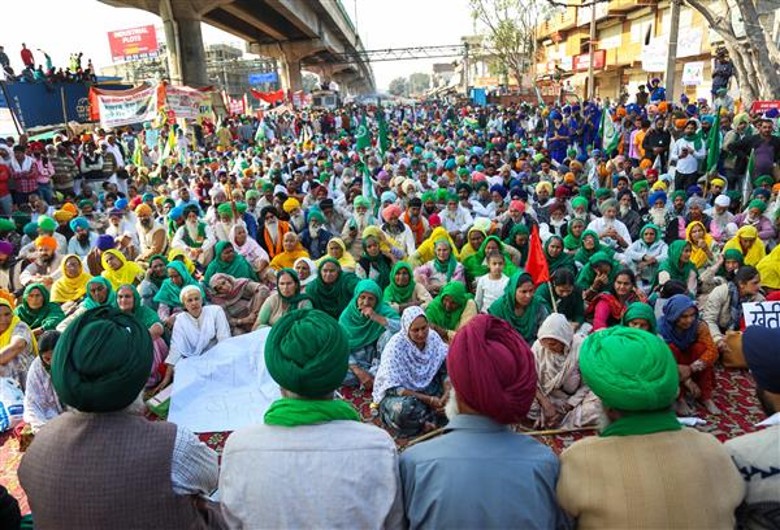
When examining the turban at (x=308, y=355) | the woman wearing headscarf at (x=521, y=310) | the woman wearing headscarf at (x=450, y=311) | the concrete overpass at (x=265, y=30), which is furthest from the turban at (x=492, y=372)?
the concrete overpass at (x=265, y=30)

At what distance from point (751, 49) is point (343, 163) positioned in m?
7.39

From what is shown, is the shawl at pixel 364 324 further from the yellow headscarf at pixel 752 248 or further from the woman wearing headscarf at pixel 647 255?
the yellow headscarf at pixel 752 248

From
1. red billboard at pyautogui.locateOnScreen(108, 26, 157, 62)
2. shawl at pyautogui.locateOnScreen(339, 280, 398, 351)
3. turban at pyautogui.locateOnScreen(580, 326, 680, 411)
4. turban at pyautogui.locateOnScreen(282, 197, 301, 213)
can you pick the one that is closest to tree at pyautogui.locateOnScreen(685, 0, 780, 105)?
turban at pyautogui.locateOnScreen(282, 197, 301, 213)

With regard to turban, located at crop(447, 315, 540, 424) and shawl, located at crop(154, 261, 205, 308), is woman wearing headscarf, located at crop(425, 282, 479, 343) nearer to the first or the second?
shawl, located at crop(154, 261, 205, 308)

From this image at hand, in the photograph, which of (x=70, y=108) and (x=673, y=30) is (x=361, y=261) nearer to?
(x=673, y=30)

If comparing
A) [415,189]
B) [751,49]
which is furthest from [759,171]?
[415,189]

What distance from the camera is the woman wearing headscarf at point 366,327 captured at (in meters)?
4.07

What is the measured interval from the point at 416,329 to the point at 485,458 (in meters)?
1.94

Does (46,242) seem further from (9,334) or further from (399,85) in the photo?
(399,85)

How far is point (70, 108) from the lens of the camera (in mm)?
14977

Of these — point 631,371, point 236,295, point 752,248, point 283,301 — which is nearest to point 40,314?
point 236,295

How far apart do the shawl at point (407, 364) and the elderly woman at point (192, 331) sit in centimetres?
149

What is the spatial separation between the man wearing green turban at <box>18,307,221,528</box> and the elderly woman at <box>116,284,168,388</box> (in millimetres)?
2543

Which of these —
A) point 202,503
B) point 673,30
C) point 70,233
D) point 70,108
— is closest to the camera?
point 202,503
